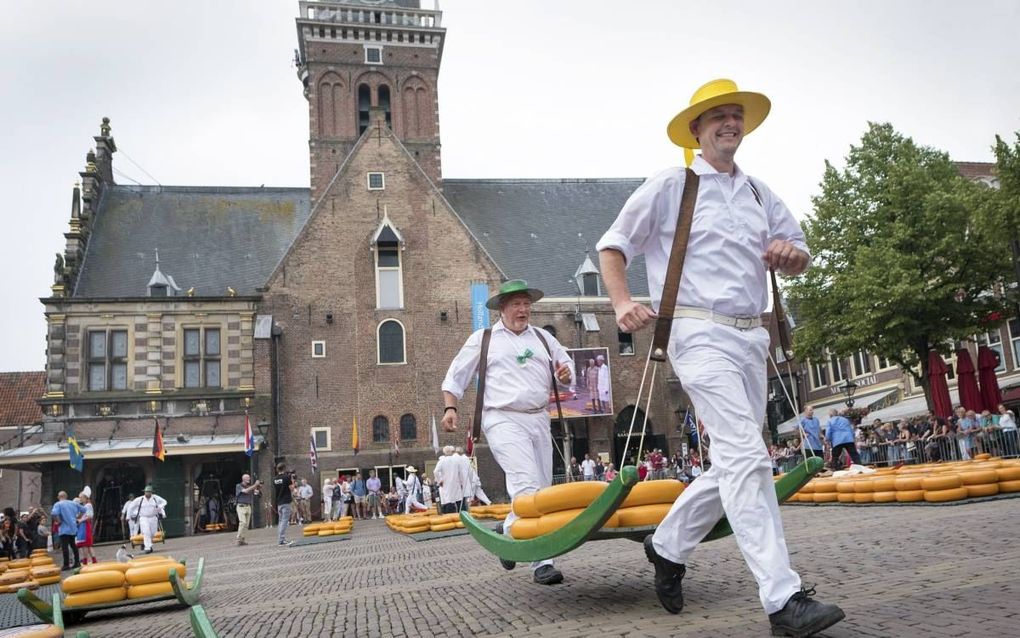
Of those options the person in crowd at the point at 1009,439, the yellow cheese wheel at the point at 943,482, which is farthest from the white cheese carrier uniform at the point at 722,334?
the person in crowd at the point at 1009,439

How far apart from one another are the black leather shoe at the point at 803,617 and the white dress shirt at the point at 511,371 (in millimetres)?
3330

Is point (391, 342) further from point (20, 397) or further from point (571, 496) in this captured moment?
point (571, 496)

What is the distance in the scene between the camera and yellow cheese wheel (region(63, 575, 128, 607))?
8.16 m

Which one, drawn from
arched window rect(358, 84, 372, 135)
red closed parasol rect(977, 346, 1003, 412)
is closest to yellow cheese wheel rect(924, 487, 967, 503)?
red closed parasol rect(977, 346, 1003, 412)

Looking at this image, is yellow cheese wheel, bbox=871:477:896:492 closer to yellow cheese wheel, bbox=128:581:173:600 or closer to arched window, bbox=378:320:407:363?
yellow cheese wheel, bbox=128:581:173:600

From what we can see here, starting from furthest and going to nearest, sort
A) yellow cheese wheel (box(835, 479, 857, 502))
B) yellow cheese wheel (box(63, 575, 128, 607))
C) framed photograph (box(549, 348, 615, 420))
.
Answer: framed photograph (box(549, 348, 615, 420)) → yellow cheese wheel (box(835, 479, 857, 502)) → yellow cheese wheel (box(63, 575, 128, 607))

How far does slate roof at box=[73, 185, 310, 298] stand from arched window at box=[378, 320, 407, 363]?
578 cm

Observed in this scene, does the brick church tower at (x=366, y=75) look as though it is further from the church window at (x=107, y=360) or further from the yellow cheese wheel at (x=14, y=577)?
the yellow cheese wheel at (x=14, y=577)

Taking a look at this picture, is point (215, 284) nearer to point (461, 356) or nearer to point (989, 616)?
point (461, 356)

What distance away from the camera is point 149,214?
39.4m

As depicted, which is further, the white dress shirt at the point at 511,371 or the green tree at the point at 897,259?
the green tree at the point at 897,259

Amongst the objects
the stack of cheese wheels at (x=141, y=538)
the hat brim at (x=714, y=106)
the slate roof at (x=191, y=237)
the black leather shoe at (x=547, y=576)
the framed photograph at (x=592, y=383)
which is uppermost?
the slate roof at (x=191, y=237)

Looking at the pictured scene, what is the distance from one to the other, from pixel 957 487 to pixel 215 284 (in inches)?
1274

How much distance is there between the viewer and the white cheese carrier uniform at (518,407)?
260 inches
